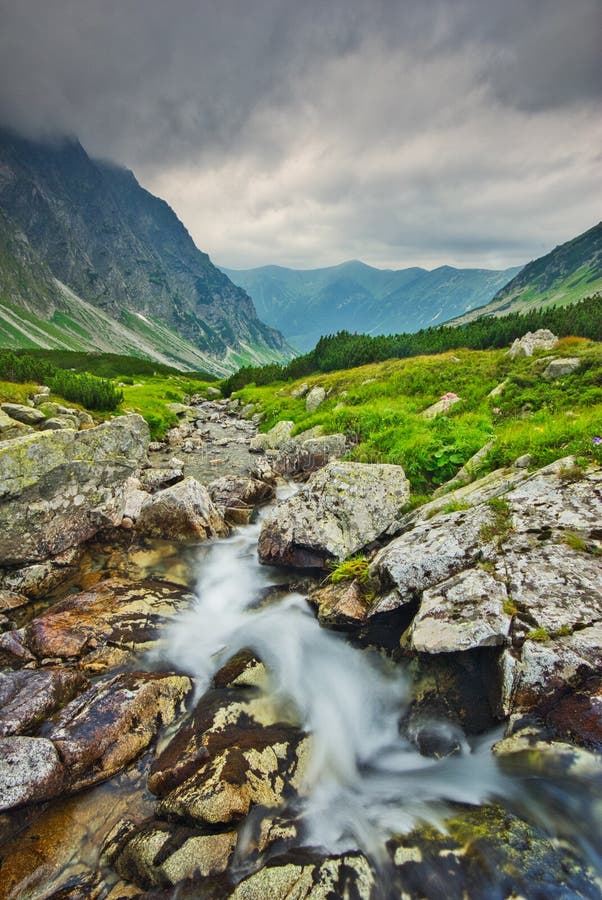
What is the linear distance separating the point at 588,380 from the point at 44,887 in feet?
70.2

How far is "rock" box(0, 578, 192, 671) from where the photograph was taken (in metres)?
7.86

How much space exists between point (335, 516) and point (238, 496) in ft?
21.5

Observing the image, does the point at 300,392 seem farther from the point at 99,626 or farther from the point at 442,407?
the point at 99,626

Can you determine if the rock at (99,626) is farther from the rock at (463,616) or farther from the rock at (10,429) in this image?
the rock at (10,429)

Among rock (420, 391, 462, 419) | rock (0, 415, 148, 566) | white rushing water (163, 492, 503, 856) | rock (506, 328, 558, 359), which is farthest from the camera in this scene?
rock (506, 328, 558, 359)

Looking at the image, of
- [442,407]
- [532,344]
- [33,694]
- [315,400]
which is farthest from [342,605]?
[532,344]

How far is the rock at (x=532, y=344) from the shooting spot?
28.5 meters

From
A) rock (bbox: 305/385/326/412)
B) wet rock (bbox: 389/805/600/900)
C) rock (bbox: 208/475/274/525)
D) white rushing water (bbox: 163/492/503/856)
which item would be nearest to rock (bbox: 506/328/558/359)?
rock (bbox: 305/385/326/412)

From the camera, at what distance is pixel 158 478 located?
18.0m

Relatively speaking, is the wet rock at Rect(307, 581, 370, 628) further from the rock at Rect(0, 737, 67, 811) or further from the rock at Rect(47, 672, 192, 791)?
the rock at Rect(0, 737, 67, 811)

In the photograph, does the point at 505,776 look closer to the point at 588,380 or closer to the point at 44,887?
the point at 44,887

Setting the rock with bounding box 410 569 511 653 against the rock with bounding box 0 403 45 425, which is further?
the rock with bounding box 0 403 45 425

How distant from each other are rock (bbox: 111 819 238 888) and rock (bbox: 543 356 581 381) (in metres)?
21.6

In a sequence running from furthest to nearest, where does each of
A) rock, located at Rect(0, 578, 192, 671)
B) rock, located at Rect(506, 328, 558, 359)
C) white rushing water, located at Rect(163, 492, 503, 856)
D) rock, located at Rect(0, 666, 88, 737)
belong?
rock, located at Rect(506, 328, 558, 359), rock, located at Rect(0, 578, 192, 671), rock, located at Rect(0, 666, 88, 737), white rushing water, located at Rect(163, 492, 503, 856)
